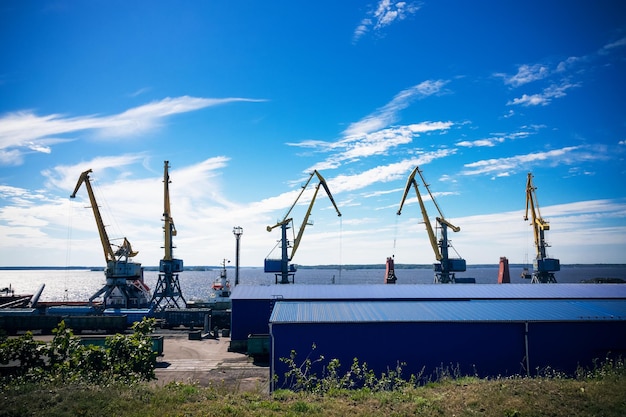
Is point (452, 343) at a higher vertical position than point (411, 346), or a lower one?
higher

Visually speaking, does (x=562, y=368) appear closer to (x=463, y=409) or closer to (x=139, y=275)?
(x=463, y=409)

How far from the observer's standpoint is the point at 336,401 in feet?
45.9

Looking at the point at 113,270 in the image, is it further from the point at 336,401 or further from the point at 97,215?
the point at 336,401

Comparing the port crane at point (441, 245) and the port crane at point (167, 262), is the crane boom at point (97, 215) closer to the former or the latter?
the port crane at point (167, 262)

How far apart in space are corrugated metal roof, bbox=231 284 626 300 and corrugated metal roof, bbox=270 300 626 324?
528 cm

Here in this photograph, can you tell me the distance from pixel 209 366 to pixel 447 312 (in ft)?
54.8

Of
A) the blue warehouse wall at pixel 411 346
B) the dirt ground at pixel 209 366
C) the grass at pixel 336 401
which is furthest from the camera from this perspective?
the dirt ground at pixel 209 366

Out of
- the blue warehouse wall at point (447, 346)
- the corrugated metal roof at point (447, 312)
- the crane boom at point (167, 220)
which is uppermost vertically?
the crane boom at point (167, 220)

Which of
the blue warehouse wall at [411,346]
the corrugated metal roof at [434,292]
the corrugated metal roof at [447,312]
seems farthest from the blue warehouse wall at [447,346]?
the corrugated metal roof at [434,292]

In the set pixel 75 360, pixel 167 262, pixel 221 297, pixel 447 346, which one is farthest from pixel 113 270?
pixel 447 346

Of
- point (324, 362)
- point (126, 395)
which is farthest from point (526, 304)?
point (126, 395)

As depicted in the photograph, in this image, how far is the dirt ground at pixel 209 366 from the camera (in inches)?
925

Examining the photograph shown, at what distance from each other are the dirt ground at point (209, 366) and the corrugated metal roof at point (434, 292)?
5.10m

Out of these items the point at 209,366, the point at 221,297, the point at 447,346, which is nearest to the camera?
the point at 447,346
